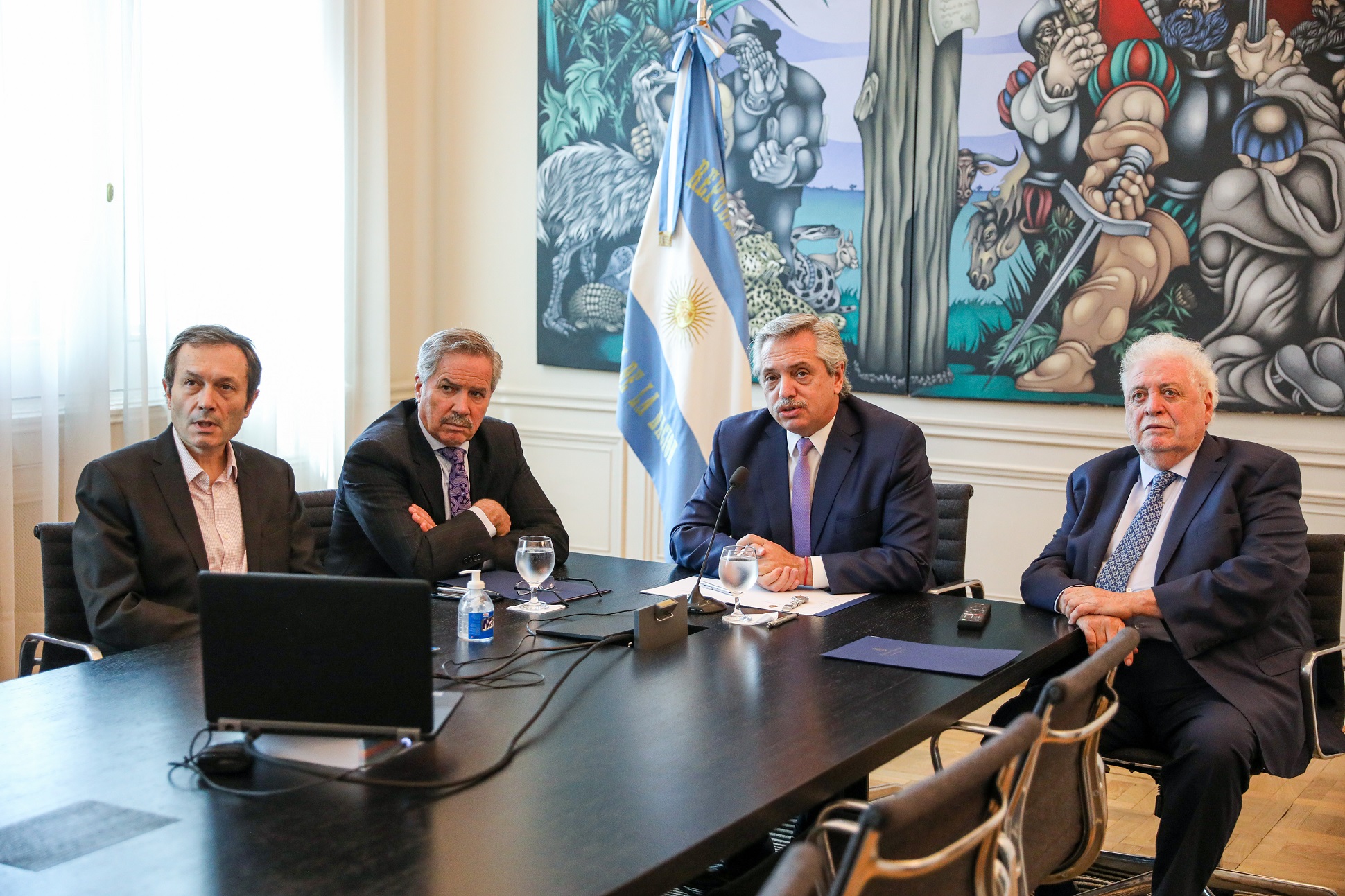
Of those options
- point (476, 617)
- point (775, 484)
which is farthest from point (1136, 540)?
point (476, 617)

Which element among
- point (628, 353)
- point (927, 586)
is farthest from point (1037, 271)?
point (927, 586)

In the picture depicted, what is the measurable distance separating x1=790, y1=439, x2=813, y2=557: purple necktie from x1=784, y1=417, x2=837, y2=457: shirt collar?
0.5 inches

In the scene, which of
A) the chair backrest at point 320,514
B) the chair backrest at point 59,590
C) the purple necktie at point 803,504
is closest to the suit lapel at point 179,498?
the chair backrest at point 59,590

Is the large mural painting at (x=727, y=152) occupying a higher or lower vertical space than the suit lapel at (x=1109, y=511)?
higher

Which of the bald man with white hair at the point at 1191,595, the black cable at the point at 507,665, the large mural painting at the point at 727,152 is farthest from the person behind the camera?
the large mural painting at the point at 727,152

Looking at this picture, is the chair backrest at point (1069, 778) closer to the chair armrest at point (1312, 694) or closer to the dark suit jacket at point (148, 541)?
the chair armrest at point (1312, 694)

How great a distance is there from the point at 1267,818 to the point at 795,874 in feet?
10.1

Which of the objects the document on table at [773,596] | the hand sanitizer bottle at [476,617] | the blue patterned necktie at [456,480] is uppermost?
the blue patterned necktie at [456,480]

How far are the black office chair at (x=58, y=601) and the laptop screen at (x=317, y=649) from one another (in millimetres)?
1235

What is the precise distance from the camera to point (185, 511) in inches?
110

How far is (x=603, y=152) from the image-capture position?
5875mm

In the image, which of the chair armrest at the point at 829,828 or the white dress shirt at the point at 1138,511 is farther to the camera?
the white dress shirt at the point at 1138,511

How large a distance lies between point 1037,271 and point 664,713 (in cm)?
348

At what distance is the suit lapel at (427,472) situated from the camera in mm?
3227
